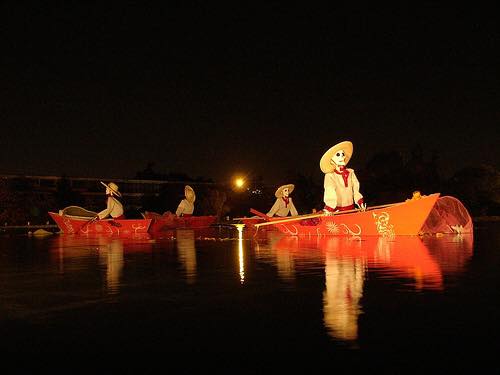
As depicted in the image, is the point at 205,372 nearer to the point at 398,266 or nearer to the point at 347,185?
the point at 398,266

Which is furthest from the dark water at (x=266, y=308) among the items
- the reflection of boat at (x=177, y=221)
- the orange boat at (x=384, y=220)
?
the reflection of boat at (x=177, y=221)

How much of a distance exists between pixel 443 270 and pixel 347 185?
12.7 meters

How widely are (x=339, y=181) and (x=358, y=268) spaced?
11987mm

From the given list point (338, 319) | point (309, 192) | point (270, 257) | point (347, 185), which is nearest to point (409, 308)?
point (338, 319)

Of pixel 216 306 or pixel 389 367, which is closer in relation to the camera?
pixel 389 367

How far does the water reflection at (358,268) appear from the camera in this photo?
6.82 m

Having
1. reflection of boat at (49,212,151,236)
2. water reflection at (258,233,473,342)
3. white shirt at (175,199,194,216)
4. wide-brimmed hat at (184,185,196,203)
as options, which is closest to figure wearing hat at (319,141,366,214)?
water reflection at (258,233,473,342)

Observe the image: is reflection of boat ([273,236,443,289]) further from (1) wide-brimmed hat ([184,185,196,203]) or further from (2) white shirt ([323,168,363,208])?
(1) wide-brimmed hat ([184,185,196,203])

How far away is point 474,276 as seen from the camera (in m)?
9.91

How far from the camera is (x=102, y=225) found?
1268 inches

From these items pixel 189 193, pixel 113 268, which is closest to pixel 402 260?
pixel 113 268

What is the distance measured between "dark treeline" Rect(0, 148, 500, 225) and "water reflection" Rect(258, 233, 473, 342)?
38.3 m

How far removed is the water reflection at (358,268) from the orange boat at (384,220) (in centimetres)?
478

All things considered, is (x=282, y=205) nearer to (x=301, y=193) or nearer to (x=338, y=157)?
(x=338, y=157)
